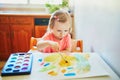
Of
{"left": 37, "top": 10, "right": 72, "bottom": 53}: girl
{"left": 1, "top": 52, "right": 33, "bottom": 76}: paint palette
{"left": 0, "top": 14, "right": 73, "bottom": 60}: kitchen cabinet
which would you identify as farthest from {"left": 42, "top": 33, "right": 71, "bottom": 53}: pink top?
{"left": 0, "top": 14, "right": 73, "bottom": 60}: kitchen cabinet

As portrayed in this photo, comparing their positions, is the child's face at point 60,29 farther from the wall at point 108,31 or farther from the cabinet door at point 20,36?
the cabinet door at point 20,36

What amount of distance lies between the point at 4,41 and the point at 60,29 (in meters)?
2.00

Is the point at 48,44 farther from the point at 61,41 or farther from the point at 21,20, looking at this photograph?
the point at 21,20

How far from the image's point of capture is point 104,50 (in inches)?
47.4

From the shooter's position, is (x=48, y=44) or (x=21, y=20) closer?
(x=48, y=44)

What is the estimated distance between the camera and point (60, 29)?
125 cm

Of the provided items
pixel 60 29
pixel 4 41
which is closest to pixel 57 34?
pixel 60 29

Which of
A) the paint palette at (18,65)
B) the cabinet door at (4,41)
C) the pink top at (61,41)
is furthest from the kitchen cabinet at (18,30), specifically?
the paint palette at (18,65)

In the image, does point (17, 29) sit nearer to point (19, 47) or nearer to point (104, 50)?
point (19, 47)

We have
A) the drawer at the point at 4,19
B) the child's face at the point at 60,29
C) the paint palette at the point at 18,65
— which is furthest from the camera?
the drawer at the point at 4,19

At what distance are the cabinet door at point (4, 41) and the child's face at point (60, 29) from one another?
1894 millimetres

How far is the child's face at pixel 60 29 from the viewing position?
4.05ft

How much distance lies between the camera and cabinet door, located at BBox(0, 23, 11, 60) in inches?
117

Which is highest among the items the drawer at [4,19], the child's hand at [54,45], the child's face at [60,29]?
the drawer at [4,19]
